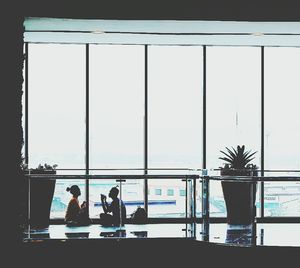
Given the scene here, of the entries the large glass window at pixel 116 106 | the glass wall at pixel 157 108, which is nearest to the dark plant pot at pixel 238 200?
the glass wall at pixel 157 108

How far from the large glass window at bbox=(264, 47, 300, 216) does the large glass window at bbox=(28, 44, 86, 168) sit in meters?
4.19

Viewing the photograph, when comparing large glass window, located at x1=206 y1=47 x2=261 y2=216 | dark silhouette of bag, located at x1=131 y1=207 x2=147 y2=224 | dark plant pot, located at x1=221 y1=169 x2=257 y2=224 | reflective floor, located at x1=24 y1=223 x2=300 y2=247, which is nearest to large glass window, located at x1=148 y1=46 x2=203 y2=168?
large glass window, located at x1=206 y1=47 x2=261 y2=216

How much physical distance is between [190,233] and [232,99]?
16.4ft

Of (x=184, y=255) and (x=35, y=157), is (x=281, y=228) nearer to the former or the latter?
(x=184, y=255)

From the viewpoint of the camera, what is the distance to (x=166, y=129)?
42.8 ft

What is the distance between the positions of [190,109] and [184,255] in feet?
18.1

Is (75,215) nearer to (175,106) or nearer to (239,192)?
(239,192)

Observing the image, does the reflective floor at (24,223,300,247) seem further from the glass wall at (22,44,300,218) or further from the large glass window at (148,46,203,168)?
the large glass window at (148,46,203,168)

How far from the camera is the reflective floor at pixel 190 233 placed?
8227mm

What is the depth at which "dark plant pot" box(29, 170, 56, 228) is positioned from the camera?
9000 millimetres

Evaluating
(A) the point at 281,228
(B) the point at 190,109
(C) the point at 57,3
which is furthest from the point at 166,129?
(C) the point at 57,3

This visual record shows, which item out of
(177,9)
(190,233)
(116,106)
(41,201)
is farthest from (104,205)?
(177,9)

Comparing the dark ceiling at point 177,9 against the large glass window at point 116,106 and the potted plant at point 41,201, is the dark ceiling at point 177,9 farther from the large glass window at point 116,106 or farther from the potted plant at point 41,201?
the large glass window at point 116,106

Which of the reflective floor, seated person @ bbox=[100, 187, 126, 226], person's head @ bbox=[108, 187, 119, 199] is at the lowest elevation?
the reflective floor
